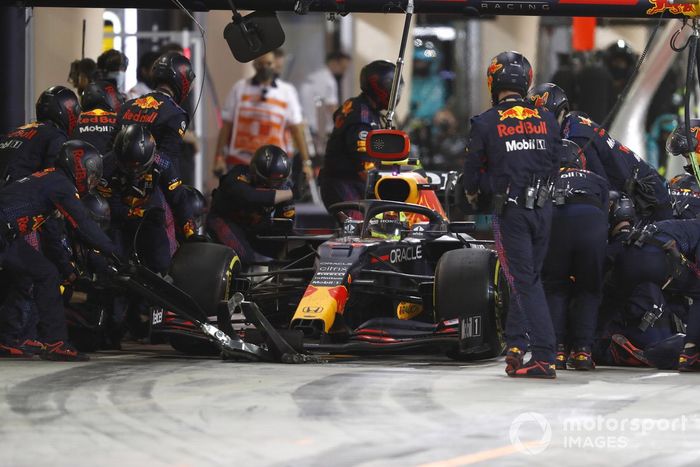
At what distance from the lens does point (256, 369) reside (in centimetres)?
919

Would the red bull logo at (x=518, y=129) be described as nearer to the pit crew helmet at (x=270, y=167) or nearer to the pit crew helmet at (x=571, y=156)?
the pit crew helmet at (x=571, y=156)

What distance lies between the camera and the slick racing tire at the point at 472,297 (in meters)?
9.61

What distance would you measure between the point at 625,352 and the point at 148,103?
13.1 ft

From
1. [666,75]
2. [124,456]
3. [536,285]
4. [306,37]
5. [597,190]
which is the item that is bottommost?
[124,456]

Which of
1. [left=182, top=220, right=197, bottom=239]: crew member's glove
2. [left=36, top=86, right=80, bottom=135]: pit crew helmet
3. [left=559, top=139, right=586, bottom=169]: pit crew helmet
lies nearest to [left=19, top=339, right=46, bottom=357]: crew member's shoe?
→ [left=182, top=220, right=197, bottom=239]: crew member's glove

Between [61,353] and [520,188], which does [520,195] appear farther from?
[61,353]

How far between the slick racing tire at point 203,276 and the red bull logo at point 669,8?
3.58 metres

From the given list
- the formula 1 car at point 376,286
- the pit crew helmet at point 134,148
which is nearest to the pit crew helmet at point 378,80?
the formula 1 car at point 376,286

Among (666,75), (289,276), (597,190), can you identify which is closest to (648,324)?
(597,190)

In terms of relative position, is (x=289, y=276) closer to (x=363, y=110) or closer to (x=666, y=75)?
(x=363, y=110)

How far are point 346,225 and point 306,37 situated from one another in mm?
17950

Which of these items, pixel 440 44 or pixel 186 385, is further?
pixel 440 44

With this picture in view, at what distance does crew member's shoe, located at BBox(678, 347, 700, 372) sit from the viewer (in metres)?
9.38

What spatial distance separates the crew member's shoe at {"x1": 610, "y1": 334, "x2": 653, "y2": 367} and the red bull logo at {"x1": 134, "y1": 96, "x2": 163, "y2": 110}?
3.79 metres
